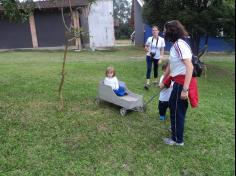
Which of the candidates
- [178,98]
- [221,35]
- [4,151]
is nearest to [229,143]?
[178,98]

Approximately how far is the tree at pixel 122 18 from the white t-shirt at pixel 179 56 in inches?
1672

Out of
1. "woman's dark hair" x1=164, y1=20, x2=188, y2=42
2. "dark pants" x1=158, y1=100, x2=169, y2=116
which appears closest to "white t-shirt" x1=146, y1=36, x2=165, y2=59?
"dark pants" x1=158, y1=100, x2=169, y2=116

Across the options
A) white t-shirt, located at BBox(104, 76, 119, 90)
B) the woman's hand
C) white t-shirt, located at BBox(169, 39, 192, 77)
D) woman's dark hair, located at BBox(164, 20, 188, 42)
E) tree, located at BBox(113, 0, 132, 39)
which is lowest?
tree, located at BBox(113, 0, 132, 39)

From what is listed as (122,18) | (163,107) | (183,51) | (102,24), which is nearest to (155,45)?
(163,107)

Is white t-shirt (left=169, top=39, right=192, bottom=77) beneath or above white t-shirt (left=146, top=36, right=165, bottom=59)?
above

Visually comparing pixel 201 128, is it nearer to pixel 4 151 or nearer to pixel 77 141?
pixel 77 141

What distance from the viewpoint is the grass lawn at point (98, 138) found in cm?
489

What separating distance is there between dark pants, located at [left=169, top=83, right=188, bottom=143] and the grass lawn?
329mm

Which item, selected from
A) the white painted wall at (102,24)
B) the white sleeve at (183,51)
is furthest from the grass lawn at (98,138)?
the white painted wall at (102,24)

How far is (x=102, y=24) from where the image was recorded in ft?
80.1

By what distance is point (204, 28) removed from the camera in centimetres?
1358

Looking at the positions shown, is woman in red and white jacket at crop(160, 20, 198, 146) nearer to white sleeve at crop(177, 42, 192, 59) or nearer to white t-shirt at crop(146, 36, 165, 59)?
white sleeve at crop(177, 42, 192, 59)

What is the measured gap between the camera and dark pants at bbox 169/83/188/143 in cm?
515

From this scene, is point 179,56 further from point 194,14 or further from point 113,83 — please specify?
point 194,14
